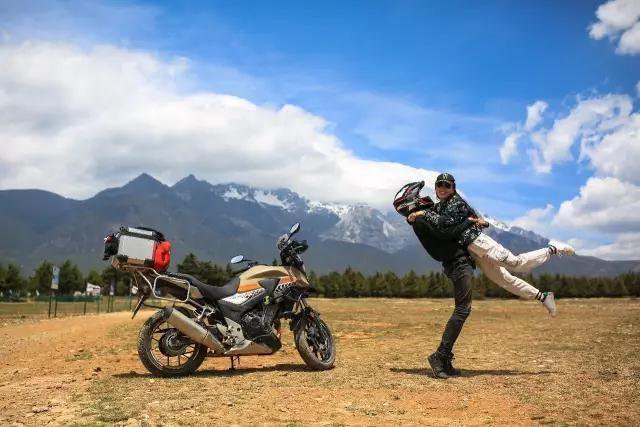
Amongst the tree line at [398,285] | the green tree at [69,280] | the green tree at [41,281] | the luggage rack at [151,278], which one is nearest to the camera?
the luggage rack at [151,278]

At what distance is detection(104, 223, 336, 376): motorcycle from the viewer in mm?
8125

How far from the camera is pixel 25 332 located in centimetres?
2122

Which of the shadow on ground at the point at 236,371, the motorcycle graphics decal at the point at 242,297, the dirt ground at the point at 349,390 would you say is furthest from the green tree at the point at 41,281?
the motorcycle graphics decal at the point at 242,297

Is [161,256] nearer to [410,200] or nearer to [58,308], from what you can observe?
[410,200]

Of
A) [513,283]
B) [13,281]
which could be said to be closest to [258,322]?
[513,283]

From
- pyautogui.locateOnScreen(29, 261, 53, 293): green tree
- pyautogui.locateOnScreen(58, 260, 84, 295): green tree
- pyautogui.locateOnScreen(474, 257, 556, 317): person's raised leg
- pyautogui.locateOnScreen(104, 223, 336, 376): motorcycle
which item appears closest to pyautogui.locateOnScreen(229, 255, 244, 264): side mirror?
pyautogui.locateOnScreen(104, 223, 336, 376): motorcycle

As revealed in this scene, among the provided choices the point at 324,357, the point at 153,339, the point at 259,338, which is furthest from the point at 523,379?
the point at 153,339

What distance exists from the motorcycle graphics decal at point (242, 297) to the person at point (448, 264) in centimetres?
242

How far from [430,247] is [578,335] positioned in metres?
7.53

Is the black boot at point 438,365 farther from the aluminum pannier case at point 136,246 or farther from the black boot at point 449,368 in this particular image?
the aluminum pannier case at point 136,246

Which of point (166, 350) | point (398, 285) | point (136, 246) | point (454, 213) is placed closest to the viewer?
point (136, 246)

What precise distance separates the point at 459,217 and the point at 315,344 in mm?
2986

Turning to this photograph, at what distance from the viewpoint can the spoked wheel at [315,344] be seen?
28.9ft

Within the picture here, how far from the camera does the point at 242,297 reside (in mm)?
8688
